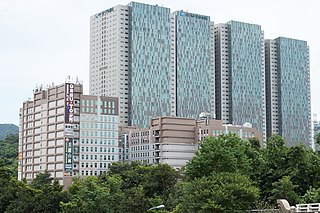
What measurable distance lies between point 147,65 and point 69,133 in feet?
175

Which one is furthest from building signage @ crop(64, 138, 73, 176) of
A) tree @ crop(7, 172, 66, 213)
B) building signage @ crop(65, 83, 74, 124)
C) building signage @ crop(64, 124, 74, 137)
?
tree @ crop(7, 172, 66, 213)

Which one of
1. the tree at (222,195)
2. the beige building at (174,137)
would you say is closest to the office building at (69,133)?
the beige building at (174,137)

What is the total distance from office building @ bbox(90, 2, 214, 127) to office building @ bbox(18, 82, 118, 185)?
1284 inches

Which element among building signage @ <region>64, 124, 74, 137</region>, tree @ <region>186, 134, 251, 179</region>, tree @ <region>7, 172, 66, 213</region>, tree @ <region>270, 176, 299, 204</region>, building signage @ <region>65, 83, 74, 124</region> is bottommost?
tree @ <region>7, 172, 66, 213</region>

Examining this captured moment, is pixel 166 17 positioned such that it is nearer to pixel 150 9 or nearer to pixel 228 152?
pixel 150 9

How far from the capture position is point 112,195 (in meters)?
80.2

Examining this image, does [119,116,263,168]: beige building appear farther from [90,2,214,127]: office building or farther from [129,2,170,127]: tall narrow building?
[90,2,214,127]: office building

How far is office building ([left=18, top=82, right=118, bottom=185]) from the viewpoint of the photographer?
144 meters

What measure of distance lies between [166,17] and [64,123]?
67.4 meters

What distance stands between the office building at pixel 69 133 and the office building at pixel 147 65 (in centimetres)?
3261

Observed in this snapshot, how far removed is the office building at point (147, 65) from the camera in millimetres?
187500

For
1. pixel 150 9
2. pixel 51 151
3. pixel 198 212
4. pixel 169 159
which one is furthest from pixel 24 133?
pixel 198 212

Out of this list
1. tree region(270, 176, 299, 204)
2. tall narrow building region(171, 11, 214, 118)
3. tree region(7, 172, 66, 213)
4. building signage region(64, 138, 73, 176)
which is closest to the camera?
tree region(270, 176, 299, 204)

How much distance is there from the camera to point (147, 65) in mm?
189500
